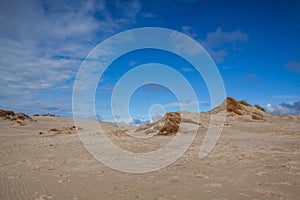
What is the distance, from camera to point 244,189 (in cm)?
443

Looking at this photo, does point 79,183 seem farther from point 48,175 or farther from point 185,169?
point 185,169

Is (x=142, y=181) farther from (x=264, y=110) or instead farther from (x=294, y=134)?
(x=264, y=110)

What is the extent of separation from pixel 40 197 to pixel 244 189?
11.7ft

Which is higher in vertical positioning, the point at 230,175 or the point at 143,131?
the point at 143,131

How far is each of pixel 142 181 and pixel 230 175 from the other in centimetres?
190

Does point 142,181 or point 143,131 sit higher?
point 143,131

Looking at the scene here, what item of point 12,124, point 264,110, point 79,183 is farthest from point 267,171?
point 12,124

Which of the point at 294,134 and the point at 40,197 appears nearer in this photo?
the point at 40,197

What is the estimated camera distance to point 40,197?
4.29 metres

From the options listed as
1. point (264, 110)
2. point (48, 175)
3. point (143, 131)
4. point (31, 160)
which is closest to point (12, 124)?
point (143, 131)

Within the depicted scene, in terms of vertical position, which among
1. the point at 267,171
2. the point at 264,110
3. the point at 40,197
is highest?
the point at 264,110

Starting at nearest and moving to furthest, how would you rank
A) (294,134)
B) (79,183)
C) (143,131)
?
(79,183)
(294,134)
(143,131)

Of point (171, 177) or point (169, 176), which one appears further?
point (169, 176)

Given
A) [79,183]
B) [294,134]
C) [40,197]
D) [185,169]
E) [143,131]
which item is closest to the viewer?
[40,197]
